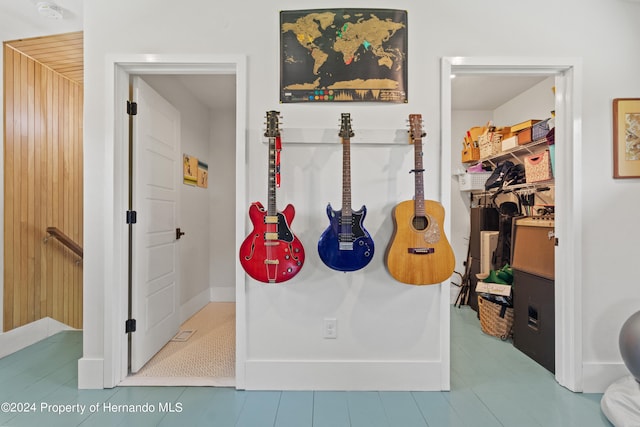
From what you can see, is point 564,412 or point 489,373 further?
point 489,373

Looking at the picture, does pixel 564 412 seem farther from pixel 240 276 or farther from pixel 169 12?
pixel 169 12

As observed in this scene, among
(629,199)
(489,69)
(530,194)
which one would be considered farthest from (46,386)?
(530,194)

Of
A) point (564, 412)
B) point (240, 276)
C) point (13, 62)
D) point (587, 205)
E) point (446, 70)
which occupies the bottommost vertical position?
point (564, 412)

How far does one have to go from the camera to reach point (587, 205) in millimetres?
1841

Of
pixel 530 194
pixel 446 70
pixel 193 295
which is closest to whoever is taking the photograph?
pixel 446 70

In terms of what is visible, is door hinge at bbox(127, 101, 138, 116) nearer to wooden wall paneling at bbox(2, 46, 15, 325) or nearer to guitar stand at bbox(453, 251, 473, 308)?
wooden wall paneling at bbox(2, 46, 15, 325)

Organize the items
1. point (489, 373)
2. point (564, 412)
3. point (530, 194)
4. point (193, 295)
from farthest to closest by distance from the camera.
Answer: point (193, 295) < point (530, 194) < point (489, 373) < point (564, 412)

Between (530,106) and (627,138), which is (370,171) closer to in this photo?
(627,138)

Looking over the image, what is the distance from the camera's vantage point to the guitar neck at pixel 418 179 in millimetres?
1718

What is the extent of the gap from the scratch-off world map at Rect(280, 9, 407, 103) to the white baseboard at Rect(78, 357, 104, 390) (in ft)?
6.34

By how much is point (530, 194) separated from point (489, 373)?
1.65m

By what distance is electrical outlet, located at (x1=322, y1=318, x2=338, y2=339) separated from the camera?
185cm

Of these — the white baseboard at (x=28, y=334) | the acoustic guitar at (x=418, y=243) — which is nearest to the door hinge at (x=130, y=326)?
the white baseboard at (x=28, y=334)

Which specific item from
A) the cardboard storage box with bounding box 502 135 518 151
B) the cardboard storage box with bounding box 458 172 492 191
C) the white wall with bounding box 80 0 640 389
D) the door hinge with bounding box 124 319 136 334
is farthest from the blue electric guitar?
the cardboard storage box with bounding box 458 172 492 191
